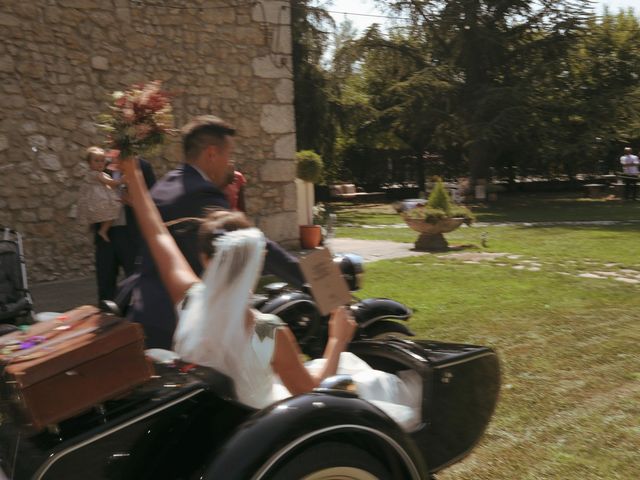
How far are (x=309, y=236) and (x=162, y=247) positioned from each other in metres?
8.85

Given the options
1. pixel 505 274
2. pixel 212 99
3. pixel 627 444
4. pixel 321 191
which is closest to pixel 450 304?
pixel 505 274

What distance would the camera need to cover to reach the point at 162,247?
262cm

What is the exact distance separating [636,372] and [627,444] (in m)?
1.26

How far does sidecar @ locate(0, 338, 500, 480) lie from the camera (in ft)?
6.59

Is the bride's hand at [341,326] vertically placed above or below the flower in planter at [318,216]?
above

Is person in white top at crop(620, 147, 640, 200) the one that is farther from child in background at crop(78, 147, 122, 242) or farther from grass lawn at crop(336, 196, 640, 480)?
child in background at crop(78, 147, 122, 242)

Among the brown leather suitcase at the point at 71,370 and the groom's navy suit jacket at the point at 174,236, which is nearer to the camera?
the brown leather suitcase at the point at 71,370

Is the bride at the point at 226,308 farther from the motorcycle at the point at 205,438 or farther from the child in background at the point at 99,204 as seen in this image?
the child in background at the point at 99,204

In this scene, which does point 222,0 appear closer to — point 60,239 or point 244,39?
point 244,39

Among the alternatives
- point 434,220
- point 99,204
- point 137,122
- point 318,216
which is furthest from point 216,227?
point 318,216

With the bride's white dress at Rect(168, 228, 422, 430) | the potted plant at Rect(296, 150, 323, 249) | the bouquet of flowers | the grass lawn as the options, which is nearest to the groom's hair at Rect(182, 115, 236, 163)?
the bouquet of flowers

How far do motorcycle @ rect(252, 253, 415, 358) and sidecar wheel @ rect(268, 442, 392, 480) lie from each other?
134cm

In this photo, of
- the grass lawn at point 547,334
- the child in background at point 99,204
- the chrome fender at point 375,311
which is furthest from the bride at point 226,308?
the child in background at point 99,204

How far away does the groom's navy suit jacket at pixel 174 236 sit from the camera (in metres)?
2.77
